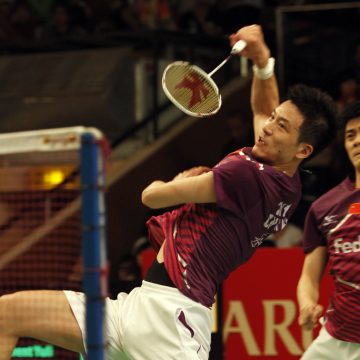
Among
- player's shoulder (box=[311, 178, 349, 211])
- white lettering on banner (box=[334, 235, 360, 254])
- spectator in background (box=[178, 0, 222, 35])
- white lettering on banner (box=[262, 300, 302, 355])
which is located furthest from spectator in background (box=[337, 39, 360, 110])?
white lettering on banner (box=[334, 235, 360, 254])

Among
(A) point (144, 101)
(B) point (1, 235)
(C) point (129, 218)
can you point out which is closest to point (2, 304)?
(B) point (1, 235)

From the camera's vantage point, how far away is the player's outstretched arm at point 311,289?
180 inches

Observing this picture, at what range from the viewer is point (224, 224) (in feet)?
13.9

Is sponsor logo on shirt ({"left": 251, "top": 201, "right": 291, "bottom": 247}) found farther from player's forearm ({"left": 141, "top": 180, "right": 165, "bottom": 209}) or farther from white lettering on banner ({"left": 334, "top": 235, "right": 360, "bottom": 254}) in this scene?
player's forearm ({"left": 141, "top": 180, "right": 165, "bottom": 209})

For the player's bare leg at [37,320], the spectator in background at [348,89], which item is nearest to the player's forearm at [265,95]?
the player's bare leg at [37,320]

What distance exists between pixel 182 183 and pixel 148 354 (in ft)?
2.35

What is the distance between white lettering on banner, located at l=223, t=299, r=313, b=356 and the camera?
6.42 metres

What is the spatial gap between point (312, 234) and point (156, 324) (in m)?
1.03

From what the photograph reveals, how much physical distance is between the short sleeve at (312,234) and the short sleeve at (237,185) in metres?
0.64

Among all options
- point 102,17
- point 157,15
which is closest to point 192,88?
point 157,15

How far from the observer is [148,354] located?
4.14 m

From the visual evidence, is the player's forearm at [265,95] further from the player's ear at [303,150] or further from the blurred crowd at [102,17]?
the blurred crowd at [102,17]

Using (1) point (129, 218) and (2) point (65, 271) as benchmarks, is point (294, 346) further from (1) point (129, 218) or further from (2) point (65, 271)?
(1) point (129, 218)

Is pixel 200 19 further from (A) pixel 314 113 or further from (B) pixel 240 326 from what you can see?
(A) pixel 314 113
